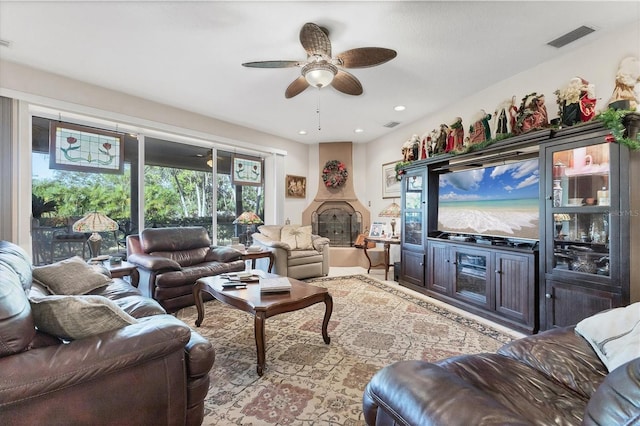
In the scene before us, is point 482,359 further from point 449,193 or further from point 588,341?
point 449,193

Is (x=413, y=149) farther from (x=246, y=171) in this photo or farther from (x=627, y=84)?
(x=246, y=171)

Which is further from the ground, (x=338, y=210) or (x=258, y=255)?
(x=338, y=210)

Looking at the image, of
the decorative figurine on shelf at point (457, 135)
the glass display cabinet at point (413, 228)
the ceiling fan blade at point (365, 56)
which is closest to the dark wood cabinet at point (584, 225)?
the decorative figurine on shelf at point (457, 135)

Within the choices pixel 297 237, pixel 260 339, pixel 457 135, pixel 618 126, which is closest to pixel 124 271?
pixel 260 339

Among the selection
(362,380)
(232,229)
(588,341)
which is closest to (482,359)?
(588,341)

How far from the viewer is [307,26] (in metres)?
1.96

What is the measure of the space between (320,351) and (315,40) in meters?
2.40

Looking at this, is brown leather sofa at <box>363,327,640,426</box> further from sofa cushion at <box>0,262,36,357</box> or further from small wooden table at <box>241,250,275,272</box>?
small wooden table at <box>241,250,275,272</box>

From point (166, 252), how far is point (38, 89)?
7.30 feet

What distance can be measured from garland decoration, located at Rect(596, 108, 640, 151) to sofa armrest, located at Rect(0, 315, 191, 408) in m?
3.01

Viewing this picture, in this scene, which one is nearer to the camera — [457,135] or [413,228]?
[457,135]

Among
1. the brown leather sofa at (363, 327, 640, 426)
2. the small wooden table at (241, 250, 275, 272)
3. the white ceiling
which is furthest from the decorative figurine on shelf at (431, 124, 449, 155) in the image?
the small wooden table at (241, 250, 275, 272)

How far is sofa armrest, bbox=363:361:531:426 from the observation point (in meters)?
0.75

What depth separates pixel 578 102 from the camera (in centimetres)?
230
